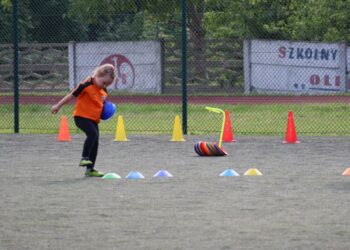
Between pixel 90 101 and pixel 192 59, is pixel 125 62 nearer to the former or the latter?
pixel 192 59

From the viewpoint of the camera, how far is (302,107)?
28.2m

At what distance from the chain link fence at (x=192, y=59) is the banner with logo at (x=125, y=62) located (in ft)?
0.08

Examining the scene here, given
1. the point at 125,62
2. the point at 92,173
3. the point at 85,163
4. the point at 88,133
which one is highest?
the point at 125,62

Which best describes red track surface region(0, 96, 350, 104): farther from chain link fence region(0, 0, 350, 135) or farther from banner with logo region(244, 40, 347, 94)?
banner with logo region(244, 40, 347, 94)

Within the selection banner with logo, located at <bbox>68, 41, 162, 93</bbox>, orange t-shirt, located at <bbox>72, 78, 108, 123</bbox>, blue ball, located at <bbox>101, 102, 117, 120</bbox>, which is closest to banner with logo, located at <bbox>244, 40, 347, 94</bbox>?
banner with logo, located at <bbox>68, 41, 162, 93</bbox>

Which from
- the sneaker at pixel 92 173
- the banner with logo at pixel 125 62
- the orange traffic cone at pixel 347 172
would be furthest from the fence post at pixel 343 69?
the sneaker at pixel 92 173

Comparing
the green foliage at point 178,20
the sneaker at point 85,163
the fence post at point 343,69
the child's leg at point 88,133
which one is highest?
the green foliage at point 178,20

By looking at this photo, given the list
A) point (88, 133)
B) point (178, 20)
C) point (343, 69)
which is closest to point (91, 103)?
point (88, 133)

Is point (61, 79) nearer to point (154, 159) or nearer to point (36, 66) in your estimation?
point (36, 66)

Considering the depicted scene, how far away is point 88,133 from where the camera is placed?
48.3ft

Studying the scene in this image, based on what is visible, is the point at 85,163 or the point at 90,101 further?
the point at 90,101

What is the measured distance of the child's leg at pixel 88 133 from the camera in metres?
14.6

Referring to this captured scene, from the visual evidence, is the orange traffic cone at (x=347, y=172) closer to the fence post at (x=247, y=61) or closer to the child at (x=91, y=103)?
the child at (x=91, y=103)

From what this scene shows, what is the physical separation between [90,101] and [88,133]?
0.42 metres
